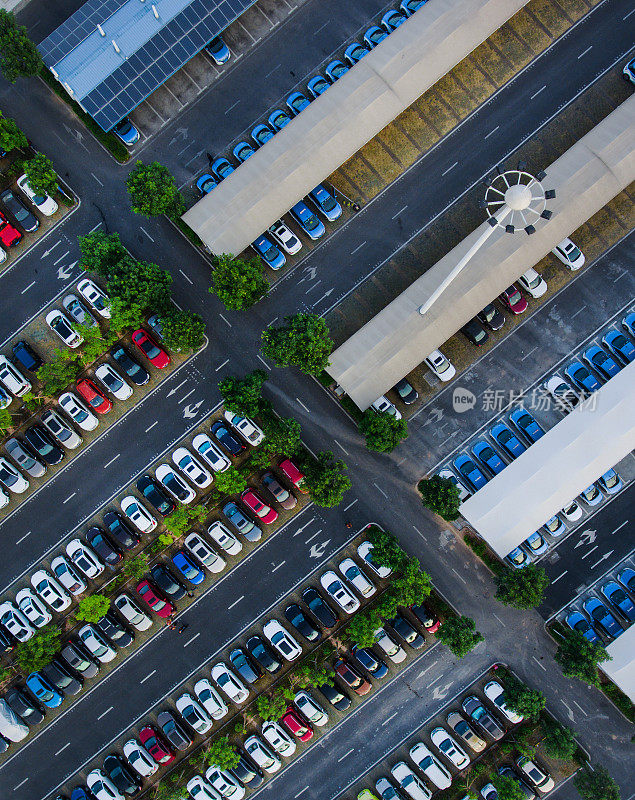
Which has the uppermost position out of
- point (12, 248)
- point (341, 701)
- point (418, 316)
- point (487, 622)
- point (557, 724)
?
point (12, 248)

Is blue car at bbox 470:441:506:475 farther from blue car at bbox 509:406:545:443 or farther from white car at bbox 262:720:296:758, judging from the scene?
white car at bbox 262:720:296:758

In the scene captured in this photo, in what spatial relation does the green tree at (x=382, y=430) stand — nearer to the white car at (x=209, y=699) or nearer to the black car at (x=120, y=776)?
the white car at (x=209, y=699)

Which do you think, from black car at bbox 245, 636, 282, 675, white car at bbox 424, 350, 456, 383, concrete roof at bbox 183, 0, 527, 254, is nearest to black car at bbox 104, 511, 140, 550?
black car at bbox 245, 636, 282, 675

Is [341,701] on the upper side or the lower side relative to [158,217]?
lower

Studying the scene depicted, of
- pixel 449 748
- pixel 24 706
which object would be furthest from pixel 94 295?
pixel 449 748

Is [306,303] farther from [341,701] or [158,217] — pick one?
[341,701]

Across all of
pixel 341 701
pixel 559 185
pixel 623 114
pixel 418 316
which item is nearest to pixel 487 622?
pixel 341 701
